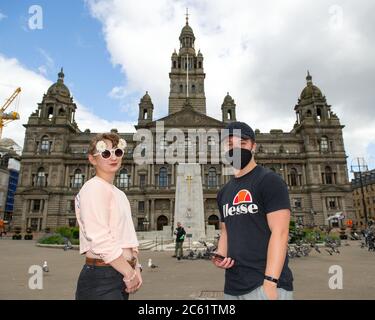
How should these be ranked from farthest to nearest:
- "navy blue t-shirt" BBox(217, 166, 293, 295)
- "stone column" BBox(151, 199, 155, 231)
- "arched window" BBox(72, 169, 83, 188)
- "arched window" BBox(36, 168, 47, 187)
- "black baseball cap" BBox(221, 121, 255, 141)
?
"arched window" BBox(72, 169, 83, 188) < "arched window" BBox(36, 168, 47, 187) < "stone column" BBox(151, 199, 155, 231) < "black baseball cap" BBox(221, 121, 255, 141) < "navy blue t-shirt" BBox(217, 166, 293, 295)

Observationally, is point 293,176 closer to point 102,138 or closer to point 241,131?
point 241,131

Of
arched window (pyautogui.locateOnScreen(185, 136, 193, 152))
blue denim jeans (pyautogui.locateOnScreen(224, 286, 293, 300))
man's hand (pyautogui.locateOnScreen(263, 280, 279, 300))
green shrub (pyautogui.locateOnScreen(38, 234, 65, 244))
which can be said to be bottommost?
green shrub (pyautogui.locateOnScreen(38, 234, 65, 244))

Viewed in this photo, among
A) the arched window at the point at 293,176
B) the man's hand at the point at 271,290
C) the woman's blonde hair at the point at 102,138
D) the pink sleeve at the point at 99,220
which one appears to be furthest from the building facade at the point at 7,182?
the man's hand at the point at 271,290

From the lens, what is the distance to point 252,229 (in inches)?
113

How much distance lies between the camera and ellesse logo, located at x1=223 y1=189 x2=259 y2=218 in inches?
114

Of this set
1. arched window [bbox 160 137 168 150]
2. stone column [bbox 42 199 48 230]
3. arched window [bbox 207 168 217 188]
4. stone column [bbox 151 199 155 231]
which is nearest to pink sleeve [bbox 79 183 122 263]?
stone column [bbox 151 199 155 231]

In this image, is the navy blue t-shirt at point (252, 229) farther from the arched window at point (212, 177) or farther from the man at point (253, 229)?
the arched window at point (212, 177)

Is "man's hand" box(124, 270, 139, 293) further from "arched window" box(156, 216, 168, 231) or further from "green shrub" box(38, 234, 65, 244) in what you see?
"arched window" box(156, 216, 168, 231)

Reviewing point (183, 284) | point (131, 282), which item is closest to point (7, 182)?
point (183, 284)

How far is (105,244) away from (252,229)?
1451 mm

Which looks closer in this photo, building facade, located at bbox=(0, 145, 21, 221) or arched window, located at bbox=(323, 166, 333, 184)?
arched window, located at bbox=(323, 166, 333, 184)

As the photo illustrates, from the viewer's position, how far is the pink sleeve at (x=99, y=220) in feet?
8.27
